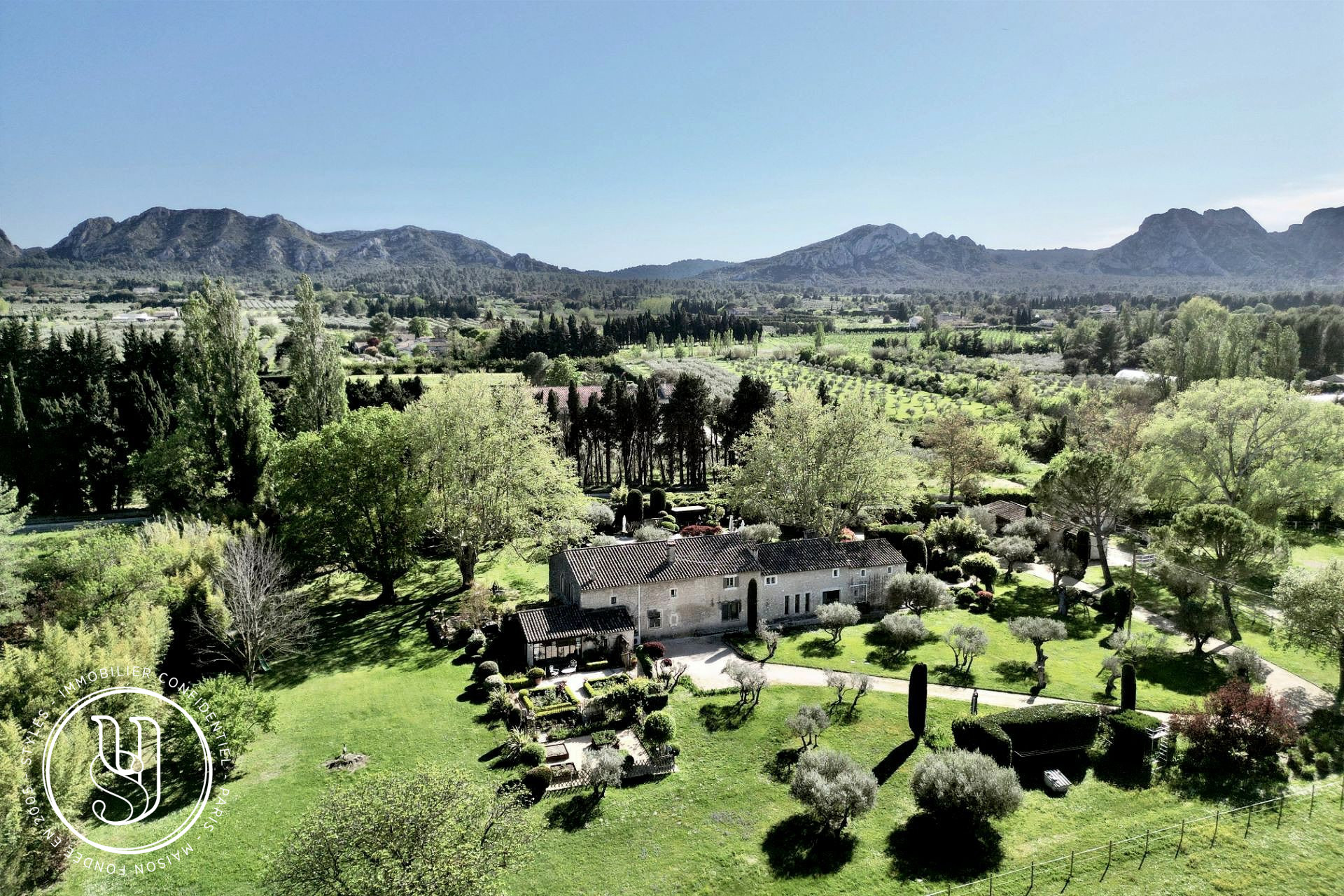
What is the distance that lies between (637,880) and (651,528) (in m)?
35.3

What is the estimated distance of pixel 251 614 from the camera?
32.5 m

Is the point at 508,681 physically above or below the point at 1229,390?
below

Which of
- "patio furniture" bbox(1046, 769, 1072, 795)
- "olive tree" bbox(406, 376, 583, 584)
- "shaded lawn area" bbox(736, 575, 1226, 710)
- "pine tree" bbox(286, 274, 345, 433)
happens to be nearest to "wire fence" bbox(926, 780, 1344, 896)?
"patio furniture" bbox(1046, 769, 1072, 795)

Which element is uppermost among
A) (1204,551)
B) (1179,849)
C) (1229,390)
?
(1229,390)

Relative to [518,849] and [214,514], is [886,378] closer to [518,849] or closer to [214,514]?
[214,514]

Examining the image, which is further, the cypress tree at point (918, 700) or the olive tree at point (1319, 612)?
the olive tree at point (1319, 612)

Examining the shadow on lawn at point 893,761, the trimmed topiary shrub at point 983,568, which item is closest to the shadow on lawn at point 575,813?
the shadow on lawn at point 893,761

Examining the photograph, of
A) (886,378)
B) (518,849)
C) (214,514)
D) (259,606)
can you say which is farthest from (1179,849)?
(886,378)

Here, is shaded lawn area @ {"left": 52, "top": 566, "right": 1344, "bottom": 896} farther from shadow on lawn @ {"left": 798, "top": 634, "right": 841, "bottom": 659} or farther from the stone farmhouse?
the stone farmhouse

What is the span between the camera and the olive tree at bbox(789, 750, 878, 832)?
23.2 metres

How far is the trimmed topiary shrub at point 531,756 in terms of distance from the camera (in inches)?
1077

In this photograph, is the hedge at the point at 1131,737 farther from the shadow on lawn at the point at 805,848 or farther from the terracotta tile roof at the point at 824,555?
the terracotta tile roof at the point at 824,555

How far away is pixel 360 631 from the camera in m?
40.1

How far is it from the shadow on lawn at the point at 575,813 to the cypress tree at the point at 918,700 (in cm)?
1369
